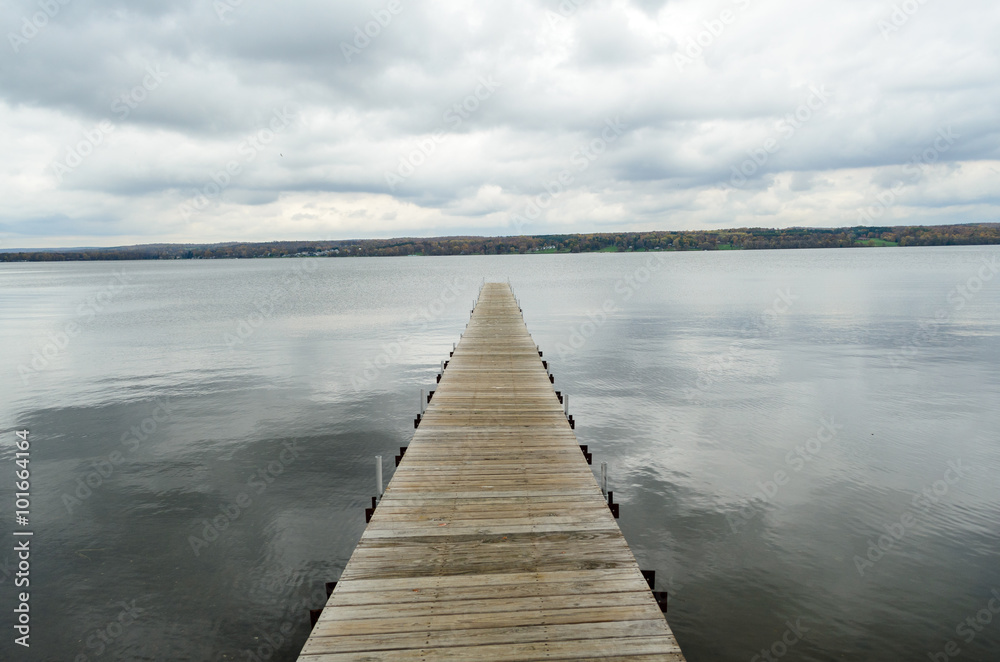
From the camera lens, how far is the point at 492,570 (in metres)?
7.39

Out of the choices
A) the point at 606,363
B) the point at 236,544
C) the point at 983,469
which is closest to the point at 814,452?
the point at 983,469

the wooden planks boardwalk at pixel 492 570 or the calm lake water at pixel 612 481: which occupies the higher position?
the wooden planks boardwalk at pixel 492 570

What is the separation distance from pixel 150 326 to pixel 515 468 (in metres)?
47.5

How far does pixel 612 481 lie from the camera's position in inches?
623

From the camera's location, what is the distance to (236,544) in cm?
1262

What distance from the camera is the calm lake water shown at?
10039 mm

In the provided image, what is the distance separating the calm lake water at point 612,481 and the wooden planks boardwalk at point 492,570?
3.13 metres

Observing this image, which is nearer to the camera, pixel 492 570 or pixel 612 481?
pixel 492 570

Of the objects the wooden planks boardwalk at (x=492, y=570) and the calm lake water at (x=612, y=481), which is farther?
the calm lake water at (x=612, y=481)

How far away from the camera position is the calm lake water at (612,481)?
10.0 meters

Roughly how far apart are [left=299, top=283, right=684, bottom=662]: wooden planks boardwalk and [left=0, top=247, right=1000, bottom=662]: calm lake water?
10.3 ft

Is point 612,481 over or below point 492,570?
below

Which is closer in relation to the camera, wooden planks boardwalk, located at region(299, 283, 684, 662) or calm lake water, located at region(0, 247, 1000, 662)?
wooden planks boardwalk, located at region(299, 283, 684, 662)

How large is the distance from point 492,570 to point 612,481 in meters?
9.16
